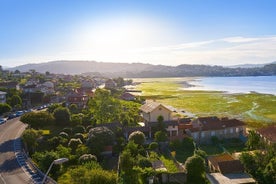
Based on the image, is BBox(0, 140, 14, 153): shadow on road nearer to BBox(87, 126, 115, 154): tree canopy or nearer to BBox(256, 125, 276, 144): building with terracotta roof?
BBox(87, 126, 115, 154): tree canopy

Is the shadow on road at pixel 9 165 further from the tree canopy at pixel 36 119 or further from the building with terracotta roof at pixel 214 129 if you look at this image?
the building with terracotta roof at pixel 214 129

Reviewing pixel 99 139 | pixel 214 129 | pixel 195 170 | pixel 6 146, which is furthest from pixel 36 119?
pixel 195 170

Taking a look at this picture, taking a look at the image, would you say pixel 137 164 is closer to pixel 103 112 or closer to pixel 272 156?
pixel 272 156

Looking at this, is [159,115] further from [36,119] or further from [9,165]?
[9,165]

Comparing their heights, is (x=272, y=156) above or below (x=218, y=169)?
above

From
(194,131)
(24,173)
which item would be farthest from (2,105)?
(194,131)

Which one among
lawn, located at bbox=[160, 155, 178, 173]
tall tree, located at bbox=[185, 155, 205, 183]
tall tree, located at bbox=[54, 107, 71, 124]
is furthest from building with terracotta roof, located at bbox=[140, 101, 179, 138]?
tall tree, located at bbox=[185, 155, 205, 183]

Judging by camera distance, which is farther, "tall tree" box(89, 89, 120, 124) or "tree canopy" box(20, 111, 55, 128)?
"tall tree" box(89, 89, 120, 124)
